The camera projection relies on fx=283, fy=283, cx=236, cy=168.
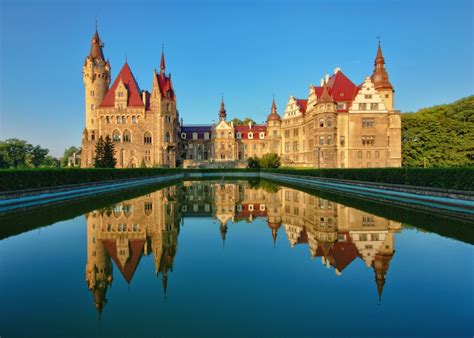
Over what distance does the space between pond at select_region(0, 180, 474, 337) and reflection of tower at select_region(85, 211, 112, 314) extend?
28 millimetres

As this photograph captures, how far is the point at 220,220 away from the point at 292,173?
30.1 metres

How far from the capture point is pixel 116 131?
59.3m

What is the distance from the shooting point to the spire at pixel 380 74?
48719mm

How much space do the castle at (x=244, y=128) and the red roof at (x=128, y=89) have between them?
0.20 meters

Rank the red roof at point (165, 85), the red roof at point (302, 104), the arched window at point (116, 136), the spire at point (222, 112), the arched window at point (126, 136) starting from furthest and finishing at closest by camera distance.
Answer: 1. the spire at point (222, 112)
2. the red roof at point (165, 85)
3. the arched window at point (126, 136)
4. the arched window at point (116, 136)
5. the red roof at point (302, 104)

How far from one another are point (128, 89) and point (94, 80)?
27.3ft

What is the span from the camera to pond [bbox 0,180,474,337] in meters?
4.14

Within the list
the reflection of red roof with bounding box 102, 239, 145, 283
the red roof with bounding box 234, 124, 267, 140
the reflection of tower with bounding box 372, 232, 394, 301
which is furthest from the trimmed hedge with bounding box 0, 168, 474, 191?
the red roof with bounding box 234, 124, 267, 140

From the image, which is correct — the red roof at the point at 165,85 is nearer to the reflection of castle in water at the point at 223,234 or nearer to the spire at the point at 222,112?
the spire at the point at 222,112

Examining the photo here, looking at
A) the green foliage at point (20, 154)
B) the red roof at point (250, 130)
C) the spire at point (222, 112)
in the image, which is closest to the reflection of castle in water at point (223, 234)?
the red roof at point (250, 130)

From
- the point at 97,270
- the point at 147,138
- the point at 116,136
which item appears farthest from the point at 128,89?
the point at 97,270

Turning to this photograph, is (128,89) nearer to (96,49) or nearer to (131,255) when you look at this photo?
(96,49)

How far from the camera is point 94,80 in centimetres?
6188

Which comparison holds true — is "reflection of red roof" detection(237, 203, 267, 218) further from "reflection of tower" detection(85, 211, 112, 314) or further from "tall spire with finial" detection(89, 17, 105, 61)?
"tall spire with finial" detection(89, 17, 105, 61)
